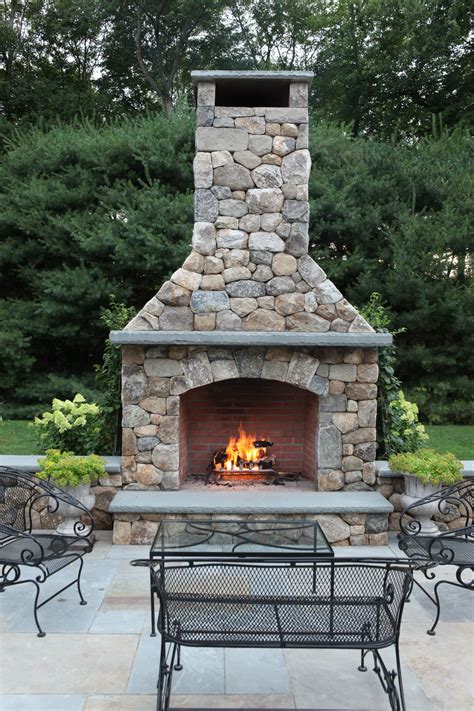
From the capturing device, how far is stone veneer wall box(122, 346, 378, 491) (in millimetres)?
5738

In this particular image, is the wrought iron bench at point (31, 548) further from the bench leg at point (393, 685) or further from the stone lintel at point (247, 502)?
the bench leg at point (393, 685)

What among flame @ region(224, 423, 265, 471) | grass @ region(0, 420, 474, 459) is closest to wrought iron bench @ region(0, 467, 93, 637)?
flame @ region(224, 423, 265, 471)

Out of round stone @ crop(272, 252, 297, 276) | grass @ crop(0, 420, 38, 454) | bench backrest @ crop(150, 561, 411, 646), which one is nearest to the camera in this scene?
bench backrest @ crop(150, 561, 411, 646)

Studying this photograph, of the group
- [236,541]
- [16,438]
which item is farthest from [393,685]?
[16,438]

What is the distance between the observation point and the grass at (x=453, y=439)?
9.01 metres

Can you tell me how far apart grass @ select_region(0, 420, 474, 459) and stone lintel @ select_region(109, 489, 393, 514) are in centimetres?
315

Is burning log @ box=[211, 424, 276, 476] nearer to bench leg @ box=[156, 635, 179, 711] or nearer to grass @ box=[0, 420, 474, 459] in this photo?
grass @ box=[0, 420, 474, 459]

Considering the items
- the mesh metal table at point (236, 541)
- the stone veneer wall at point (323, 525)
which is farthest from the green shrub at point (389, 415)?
the mesh metal table at point (236, 541)

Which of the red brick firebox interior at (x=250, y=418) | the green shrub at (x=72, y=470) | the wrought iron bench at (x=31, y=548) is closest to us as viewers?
the wrought iron bench at (x=31, y=548)

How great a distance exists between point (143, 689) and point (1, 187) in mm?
12582

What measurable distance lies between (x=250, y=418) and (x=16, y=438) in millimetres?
4669

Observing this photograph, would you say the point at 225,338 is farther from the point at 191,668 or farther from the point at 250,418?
the point at 191,668

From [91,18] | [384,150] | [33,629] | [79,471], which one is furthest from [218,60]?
[33,629]

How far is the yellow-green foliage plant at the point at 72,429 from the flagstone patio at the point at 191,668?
2181 mm
